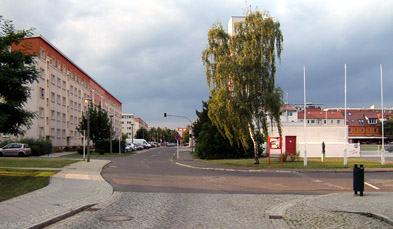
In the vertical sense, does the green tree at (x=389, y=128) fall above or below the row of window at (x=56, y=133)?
above

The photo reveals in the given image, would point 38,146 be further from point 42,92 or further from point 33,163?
point 33,163

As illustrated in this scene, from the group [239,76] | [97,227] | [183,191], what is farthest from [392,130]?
[97,227]

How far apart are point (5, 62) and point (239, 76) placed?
15.5 m

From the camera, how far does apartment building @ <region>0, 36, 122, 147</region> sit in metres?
54.7

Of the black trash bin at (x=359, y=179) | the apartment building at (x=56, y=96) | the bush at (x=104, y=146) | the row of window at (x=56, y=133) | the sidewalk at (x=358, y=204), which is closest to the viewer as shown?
the sidewalk at (x=358, y=204)

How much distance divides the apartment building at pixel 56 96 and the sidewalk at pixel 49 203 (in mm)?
37084

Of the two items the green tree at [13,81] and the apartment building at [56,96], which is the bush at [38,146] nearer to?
the apartment building at [56,96]

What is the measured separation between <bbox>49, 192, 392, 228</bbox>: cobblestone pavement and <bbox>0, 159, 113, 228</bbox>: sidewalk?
1.29 ft

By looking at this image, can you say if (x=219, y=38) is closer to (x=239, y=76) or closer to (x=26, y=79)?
(x=239, y=76)

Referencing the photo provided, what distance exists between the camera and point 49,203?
10.0 metres

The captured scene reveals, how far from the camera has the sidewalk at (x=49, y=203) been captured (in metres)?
7.66

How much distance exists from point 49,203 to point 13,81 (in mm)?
8368

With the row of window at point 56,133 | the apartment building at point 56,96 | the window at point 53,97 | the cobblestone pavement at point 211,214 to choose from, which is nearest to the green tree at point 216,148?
the apartment building at point 56,96

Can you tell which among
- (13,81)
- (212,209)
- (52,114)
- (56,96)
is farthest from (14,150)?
(212,209)
